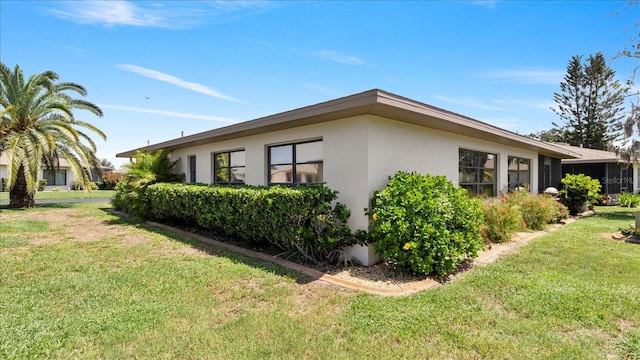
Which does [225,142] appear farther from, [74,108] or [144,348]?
[74,108]

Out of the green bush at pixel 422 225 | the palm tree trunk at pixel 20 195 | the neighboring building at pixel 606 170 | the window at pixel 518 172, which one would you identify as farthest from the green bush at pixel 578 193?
the palm tree trunk at pixel 20 195

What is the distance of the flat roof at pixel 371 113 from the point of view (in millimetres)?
4961

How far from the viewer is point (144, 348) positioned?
2980 mm

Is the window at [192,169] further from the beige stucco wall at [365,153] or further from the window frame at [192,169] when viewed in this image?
the beige stucco wall at [365,153]

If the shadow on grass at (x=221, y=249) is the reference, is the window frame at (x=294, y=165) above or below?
above

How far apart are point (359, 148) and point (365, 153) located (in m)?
0.16

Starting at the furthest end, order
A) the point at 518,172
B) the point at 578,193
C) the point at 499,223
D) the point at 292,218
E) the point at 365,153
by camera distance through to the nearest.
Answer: the point at 578,193, the point at 518,172, the point at 499,223, the point at 365,153, the point at 292,218

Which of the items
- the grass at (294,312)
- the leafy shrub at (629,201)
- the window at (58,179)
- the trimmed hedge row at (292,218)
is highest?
the window at (58,179)

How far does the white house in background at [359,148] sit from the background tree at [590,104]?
1107 inches

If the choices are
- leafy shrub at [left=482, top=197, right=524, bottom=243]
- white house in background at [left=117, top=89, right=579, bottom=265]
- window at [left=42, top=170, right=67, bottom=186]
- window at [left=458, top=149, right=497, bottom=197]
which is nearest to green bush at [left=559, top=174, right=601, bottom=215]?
white house in background at [left=117, top=89, right=579, bottom=265]

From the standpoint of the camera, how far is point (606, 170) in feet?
60.7

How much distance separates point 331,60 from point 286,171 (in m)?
4.97

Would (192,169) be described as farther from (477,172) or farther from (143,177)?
(477,172)

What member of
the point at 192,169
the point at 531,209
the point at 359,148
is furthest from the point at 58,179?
the point at 531,209
